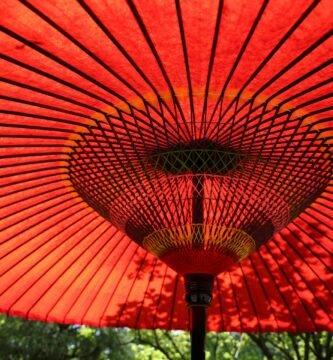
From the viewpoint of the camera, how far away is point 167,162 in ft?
8.18

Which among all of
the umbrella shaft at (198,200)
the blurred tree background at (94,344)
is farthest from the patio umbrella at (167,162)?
the blurred tree background at (94,344)

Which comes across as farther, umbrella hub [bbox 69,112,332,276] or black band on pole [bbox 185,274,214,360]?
black band on pole [bbox 185,274,214,360]

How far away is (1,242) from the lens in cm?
313

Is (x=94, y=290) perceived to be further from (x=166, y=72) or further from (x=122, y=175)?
(x=166, y=72)

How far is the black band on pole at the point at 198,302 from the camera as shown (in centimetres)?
254

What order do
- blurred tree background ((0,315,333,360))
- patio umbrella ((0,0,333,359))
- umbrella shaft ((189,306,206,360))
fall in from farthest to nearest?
1. blurred tree background ((0,315,333,360))
2. umbrella shaft ((189,306,206,360))
3. patio umbrella ((0,0,333,359))

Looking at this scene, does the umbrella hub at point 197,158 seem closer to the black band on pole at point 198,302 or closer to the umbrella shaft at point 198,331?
the black band on pole at point 198,302

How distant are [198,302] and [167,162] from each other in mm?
717

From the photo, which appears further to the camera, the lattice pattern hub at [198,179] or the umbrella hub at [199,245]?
the umbrella hub at [199,245]

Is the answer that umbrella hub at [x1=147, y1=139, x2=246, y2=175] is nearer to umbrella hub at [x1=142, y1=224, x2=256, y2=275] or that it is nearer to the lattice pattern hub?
the lattice pattern hub

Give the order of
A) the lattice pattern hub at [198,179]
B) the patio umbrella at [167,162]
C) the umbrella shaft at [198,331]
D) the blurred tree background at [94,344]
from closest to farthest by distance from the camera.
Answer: the patio umbrella at [167,162] < the lattice pattern hub at [198,179] < the umbrella shaft at [198,331] < the blurred tree background at [94,344]

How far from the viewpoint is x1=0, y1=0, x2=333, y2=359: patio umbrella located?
5.66 feet

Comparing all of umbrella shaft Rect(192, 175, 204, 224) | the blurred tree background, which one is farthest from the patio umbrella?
the blurred tree background

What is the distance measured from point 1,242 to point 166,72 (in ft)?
5.67
